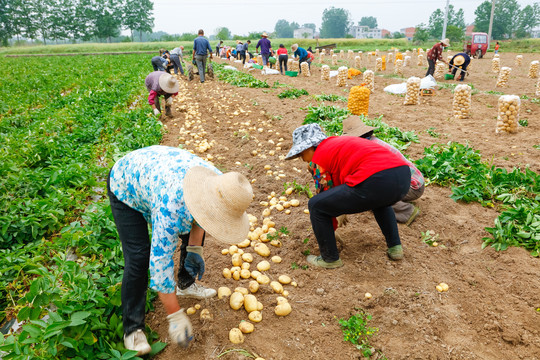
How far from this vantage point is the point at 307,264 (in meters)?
2.84

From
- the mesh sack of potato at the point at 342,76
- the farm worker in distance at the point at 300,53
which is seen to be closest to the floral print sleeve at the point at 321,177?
the mesh sack of potato at the point at 342,76

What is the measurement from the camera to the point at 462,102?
686 cm

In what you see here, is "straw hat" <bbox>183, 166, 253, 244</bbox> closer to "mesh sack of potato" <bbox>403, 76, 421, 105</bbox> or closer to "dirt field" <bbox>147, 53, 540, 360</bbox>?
"dirt field" <bbox>147, 53, 540, 360</bbox>

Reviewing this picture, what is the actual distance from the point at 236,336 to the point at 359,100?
565 cm

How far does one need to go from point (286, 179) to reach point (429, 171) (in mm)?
1794

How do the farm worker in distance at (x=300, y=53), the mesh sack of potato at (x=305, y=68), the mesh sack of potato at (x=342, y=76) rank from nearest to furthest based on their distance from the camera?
the mesh sack of potato at (x=342, y=76) < the farm worker in distance at (x=300, y=53) < the mesh sack of potato at (x=305, y=68)

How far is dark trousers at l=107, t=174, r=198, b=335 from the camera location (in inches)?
78.0

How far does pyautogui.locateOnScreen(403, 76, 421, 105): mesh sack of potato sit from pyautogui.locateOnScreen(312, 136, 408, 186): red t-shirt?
644 centimetres

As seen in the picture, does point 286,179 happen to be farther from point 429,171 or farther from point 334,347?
point 334,347

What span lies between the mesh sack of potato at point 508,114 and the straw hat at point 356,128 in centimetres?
358

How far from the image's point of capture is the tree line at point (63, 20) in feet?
208

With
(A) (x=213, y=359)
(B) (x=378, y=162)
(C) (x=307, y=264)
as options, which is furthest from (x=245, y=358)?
(B) (x=378, y=162)

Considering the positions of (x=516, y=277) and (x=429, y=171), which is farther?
(x=429, y=171)

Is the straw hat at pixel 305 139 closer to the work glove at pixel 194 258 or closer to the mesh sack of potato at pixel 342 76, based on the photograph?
the work glove at pixel 194 258
